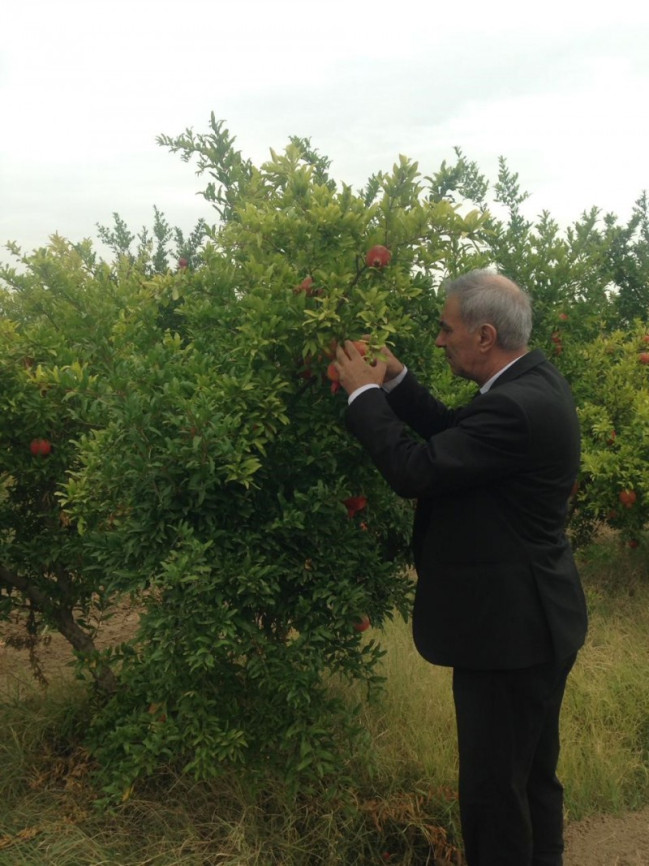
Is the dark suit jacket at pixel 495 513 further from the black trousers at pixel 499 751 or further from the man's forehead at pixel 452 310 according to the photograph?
the man's forehead at pixel 452 310

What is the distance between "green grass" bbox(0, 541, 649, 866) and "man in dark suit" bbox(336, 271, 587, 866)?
682 mm

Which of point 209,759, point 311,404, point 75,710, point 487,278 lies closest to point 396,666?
point 75,710

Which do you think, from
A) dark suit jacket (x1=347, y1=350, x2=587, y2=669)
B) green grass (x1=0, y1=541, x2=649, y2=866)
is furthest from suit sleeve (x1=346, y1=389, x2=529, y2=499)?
green grass (x1=0, y1=541, x2=649, y2=866)

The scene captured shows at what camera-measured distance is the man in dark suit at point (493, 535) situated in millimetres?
2336

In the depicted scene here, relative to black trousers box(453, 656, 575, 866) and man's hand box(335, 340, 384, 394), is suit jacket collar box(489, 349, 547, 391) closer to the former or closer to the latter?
man's hand box(335, 340, 384, 394)

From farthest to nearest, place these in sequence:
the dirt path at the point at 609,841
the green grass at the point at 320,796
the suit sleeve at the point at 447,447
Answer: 1. the dirt path at the point at 609,841
2. the green grass at the point at 320,796
3. the suit sleeve at the point at 447,447

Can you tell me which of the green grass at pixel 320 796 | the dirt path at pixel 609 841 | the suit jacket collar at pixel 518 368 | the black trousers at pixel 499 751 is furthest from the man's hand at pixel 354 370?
the dirt path at pixel 609 841

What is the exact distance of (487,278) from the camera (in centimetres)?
254

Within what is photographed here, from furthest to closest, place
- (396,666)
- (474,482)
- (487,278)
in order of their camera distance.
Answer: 1. (396,666)
2. (487,278)
3. (474,482)

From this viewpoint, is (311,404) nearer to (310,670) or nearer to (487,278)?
(487,278)

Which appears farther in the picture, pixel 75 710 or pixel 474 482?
pixel 75 710

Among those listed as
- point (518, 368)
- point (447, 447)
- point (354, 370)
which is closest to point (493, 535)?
point (447, 447)

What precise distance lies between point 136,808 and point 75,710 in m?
0.83

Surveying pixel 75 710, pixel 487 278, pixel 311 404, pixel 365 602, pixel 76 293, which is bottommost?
pixel 75 710
